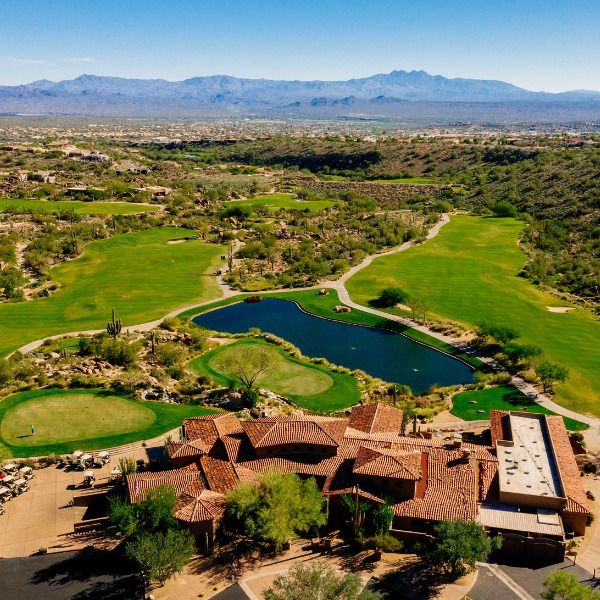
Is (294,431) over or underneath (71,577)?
over

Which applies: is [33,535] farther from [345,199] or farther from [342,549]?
[345,199]

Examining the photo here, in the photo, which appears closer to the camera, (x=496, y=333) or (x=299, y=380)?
(x=299, y=380)

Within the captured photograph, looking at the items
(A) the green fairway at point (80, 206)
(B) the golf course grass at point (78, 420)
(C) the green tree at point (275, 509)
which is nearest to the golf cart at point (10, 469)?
(B) the golf course grass at point (78, 420)

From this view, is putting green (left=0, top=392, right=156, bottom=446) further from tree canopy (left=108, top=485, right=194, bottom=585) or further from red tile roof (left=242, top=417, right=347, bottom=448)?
tree canopy (left=108, top=485, right=194, bottom=585)

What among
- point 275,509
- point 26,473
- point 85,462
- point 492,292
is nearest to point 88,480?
point 85,462

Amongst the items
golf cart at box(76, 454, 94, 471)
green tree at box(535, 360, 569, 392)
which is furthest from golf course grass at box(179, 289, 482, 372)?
golf cart at box(76, 454, 94, 471)

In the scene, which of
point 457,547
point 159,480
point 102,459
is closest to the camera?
point 457,547

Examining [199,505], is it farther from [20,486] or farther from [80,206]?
[80,206]
